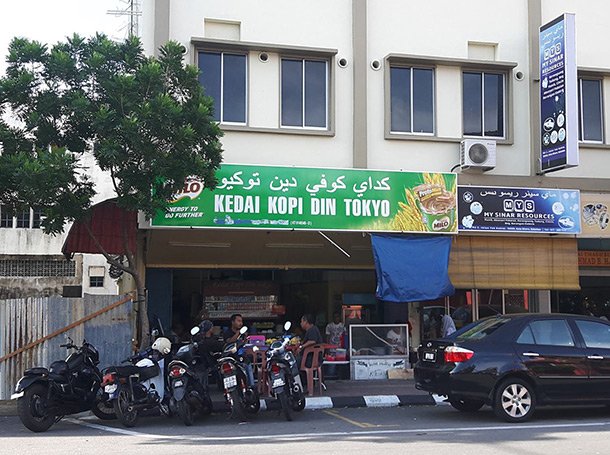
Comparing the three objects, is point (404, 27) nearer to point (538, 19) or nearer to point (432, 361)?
point (538, 19)

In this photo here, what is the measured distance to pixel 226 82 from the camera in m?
15.6

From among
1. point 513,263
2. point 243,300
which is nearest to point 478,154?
point 513,263

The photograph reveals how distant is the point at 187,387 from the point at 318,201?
4989 millimetres

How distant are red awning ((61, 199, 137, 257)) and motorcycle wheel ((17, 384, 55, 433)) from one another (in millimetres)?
3634

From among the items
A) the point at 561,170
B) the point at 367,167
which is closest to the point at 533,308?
the point at 561,170

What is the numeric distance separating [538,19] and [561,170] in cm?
331

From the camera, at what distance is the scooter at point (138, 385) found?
10.7m

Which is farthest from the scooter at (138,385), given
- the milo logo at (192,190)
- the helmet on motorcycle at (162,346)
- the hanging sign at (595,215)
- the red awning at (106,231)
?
the hanging sign at (595,215)

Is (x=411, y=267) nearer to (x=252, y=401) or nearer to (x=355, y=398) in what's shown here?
(x=355, y=398)

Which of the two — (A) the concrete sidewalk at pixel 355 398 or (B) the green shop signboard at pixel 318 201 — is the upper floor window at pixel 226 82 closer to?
(B) the green shop signboard at pixel 318 201

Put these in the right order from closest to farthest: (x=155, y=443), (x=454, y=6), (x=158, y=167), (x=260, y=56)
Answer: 1. (x=155, y=443)
2. (x=158, y=167)
3. (x=260, y=56)
4. (x=454, y=6)

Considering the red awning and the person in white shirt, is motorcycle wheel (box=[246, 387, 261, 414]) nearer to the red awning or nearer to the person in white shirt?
the red awning

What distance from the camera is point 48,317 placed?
12.9 metres

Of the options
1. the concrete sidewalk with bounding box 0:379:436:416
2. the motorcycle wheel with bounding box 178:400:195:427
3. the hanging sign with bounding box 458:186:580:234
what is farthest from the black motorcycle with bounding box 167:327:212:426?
the hanging sign with bounding box 458:186:580:234
